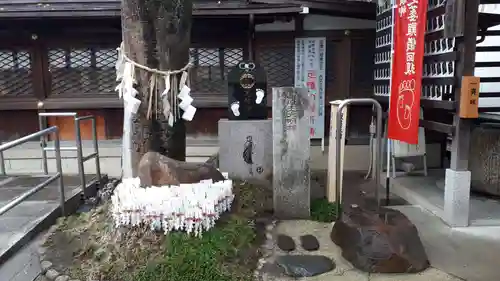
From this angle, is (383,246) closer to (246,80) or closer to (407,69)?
(407,69)

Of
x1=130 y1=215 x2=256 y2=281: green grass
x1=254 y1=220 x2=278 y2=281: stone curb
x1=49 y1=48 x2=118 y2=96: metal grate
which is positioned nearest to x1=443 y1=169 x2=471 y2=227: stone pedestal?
x1=254 y1=220 x2=278 y2=281: stone curb

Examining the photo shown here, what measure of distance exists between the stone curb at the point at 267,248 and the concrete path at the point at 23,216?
233 cm

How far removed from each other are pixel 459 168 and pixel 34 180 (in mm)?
7116

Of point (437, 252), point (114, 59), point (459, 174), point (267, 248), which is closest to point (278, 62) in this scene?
point (114, 59)

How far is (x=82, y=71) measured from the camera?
8.78m

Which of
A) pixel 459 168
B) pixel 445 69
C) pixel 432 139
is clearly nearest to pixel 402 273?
pixel 459 168

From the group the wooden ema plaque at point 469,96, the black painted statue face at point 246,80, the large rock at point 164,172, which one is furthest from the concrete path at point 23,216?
the wooden ema plaque at point 469,96

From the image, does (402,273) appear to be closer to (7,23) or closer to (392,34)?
(392,34)

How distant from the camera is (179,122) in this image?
5246 millimetres

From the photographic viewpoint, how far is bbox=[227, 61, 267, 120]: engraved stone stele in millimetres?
6203

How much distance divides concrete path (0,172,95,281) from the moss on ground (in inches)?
12.4

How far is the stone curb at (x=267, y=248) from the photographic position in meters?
3.94

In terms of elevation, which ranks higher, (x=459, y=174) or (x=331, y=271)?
(x=459, y=174)

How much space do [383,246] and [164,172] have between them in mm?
2577
